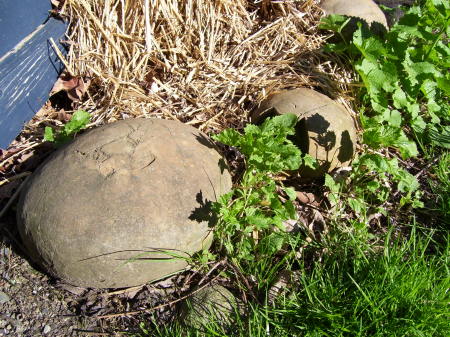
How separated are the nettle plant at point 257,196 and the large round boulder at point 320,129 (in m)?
0.34

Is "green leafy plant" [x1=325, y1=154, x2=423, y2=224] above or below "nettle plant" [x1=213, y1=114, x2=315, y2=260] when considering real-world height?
below

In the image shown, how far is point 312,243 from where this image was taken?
237 cm

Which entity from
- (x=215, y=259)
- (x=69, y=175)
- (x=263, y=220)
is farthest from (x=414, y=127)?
(x=69, y=175)

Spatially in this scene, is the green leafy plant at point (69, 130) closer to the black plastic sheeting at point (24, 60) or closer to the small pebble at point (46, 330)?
the black plastic sheeting at point (24, 60)

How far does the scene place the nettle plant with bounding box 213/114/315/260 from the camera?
7.44ft

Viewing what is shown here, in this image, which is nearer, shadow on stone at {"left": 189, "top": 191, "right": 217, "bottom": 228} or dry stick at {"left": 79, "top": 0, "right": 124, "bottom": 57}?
shadow on stone at {"left": 189, "top": 191, "right": 217, "bottom": 228}

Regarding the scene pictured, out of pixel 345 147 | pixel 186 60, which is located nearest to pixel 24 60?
pixel 186 60

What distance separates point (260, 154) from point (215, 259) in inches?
23.8

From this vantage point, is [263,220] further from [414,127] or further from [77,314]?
→ [414,127]

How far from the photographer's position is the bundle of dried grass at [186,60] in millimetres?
3025

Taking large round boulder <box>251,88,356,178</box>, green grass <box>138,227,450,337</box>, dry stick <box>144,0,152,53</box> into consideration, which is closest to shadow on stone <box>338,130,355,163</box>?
large round boulder <box>251,88,356,178</box>

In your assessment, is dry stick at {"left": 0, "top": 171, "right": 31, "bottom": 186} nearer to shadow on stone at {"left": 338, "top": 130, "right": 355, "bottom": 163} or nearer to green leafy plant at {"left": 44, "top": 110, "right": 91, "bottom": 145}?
green leafy plant at {"left": 44, "top": 110, "right": 91, "bottom": 145}

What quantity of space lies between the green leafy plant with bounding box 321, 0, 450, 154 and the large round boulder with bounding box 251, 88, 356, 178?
13cm

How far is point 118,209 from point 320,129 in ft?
4.28
